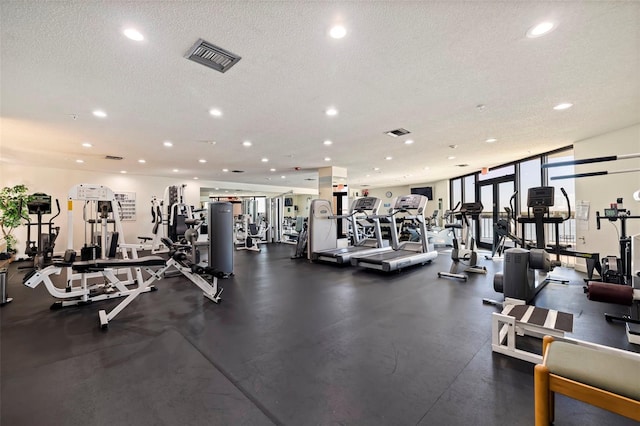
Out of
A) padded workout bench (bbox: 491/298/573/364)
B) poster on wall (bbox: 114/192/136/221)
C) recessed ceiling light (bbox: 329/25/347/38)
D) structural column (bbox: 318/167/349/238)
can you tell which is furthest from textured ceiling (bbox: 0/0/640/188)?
poster on wall (bbox: 114/192/136/221)

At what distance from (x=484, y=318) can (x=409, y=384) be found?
65.0 inches

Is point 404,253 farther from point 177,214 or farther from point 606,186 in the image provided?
point 177,214

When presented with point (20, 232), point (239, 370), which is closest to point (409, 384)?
point (239, 370)

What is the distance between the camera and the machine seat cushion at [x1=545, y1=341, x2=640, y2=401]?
44.0 inches

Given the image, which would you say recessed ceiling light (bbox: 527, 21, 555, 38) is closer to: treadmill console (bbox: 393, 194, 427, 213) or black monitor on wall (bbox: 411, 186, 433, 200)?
treadmill console (bbox: 393, 194, 427, 213)

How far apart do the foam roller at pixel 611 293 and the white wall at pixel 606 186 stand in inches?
Result: 116

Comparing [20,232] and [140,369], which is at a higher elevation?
[20,232]

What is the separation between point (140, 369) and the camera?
2.09 m

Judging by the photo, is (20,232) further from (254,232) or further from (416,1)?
(416,1)

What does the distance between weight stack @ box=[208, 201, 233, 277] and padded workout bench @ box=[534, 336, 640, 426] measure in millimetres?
4775

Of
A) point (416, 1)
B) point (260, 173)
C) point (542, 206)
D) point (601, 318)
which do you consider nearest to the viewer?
point (416, 1)

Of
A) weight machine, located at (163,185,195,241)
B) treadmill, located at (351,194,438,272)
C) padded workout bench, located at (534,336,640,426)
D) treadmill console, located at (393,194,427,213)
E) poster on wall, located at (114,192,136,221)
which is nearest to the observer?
padded workout bench, located at (534,336,640,426)

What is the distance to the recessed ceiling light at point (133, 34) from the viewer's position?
2070 millimetres

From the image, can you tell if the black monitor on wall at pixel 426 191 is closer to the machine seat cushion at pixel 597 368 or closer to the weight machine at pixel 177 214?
the weight machine at pixel 177 214
